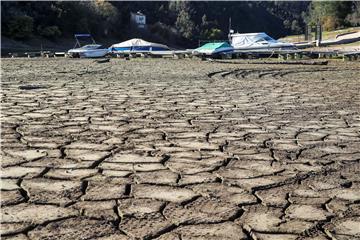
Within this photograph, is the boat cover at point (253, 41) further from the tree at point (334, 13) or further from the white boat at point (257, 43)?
the tree at point (334, 13)

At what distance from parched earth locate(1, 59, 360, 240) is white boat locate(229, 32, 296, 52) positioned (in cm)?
2241

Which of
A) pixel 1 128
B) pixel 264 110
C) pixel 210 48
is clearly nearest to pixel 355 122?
pixel 264 110

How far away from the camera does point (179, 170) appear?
3.88m

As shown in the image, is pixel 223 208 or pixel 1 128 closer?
pixel 223 208

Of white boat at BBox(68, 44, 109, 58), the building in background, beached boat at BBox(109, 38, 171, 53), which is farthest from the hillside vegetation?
white boat at BBox(68, 44, 109, 58)

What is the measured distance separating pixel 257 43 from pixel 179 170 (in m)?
28.9

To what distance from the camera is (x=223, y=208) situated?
121 inches

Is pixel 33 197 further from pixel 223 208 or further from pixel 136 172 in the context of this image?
pixel 223 208

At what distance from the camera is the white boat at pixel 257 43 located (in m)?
29.5

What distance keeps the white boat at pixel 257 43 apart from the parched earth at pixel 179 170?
22413mm

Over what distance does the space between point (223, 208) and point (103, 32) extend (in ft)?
180

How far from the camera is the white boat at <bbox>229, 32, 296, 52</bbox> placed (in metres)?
29.5

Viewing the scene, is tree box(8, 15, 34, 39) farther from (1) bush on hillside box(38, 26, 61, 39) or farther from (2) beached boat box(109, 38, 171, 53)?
(2) beached boat box(109, 38, 171, 53)

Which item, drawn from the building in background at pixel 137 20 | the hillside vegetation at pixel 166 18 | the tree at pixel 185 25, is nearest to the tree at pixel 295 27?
the hillside vegetation at pixel 166 18
